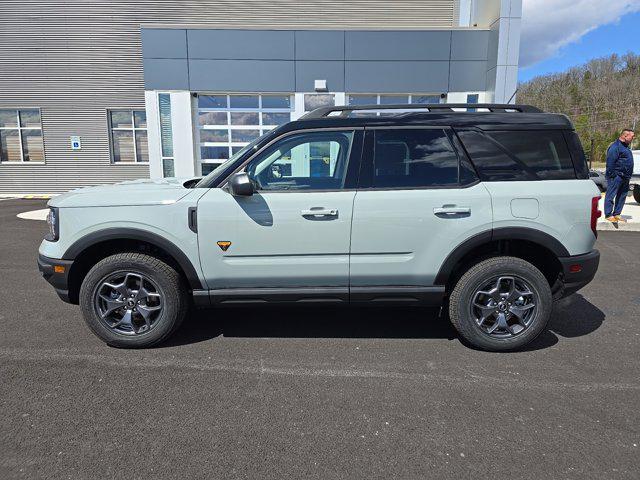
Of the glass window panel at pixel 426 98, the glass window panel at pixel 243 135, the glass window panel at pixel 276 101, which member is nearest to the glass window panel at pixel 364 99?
the glass window panel at pixel 426 98

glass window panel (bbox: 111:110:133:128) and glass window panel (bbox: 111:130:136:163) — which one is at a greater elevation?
glass window panel (bbox: 111:110:133:128)

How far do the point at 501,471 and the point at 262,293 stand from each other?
206 centimetres

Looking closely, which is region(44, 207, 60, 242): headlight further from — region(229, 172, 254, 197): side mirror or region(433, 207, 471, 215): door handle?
region(433, 207, 471, 215): door handle

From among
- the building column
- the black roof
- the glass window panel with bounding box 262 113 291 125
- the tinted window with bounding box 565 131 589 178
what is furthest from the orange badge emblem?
the glass window panel with bounding box 262 113 291 125

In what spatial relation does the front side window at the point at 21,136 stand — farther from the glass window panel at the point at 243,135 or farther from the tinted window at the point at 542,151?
the tinted window at the point at 542,151

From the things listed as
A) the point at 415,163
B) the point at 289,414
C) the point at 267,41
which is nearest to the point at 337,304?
the point at 289,414

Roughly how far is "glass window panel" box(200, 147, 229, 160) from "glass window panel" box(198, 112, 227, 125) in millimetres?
→ 847

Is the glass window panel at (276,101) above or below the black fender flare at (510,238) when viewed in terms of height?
above

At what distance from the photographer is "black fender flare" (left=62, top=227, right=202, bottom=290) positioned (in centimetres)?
348

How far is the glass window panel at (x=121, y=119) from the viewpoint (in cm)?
1675

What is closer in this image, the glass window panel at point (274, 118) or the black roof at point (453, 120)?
the black roof at point (453, 120)

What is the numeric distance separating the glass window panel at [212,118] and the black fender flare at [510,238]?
12427 millimetres

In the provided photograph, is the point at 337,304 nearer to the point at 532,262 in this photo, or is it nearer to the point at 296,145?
the point at 296,145

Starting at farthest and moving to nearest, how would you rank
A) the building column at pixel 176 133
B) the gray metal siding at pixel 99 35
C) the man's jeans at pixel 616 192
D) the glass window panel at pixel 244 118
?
1. the gray metal siding at pixel 99 35
2. the glass window panel at pixel 244 118
3. the building column at pixel 176 133
4. the man's jeans at pixel 616 192
